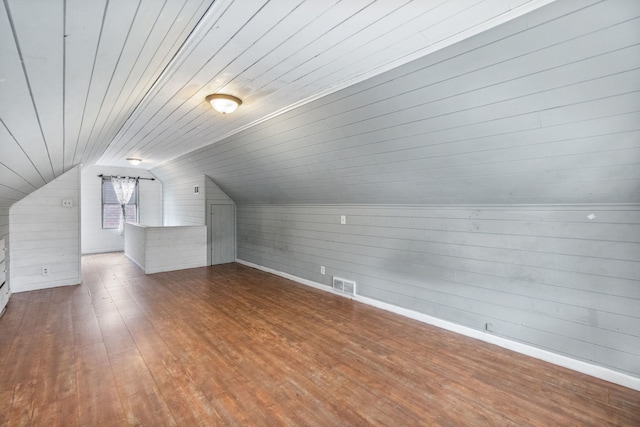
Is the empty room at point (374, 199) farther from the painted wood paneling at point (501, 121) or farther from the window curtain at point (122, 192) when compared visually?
the window curtain at point (122, 192)

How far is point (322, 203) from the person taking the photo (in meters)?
4.74

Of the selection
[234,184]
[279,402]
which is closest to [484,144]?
[279,402]

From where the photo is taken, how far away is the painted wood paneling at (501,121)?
62.5 inches

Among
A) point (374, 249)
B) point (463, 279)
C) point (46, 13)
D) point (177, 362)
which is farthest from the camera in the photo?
point (374, 249)

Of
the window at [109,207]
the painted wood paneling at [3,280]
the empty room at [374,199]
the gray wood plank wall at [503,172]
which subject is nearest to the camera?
the empty room at [374,199]

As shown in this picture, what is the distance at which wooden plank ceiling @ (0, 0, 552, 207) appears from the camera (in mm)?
931

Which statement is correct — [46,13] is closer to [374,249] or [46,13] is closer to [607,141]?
[607,141]

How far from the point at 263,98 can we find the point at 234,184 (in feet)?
11.1

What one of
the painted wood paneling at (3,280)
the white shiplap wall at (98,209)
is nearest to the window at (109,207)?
the white shiplap wall at (98,209)

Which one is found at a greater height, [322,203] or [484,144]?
[484,144]

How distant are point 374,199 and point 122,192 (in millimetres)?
7500

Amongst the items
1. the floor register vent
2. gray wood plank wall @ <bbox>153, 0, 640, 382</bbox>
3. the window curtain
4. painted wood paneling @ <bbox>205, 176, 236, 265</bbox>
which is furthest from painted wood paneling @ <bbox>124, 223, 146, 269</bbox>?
the floor register vent

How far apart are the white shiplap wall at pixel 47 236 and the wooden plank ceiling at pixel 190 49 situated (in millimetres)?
2961

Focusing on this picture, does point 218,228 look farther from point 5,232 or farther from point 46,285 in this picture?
point 5,232
